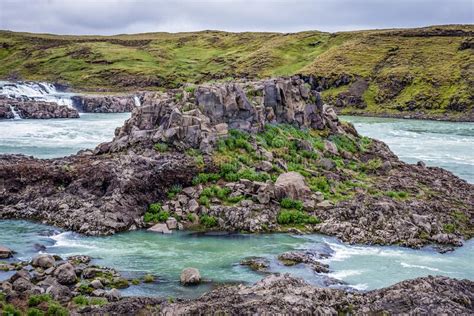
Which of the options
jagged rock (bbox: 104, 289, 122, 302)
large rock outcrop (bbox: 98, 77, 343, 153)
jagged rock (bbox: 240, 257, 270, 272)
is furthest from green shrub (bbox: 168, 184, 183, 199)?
jagged rock (bbox: 104, 289, 122, 302)

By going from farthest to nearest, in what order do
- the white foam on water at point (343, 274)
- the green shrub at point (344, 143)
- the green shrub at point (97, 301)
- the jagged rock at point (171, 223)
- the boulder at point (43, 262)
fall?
the green shrub at point (344, 143) < the jagged rock at point (171, 223) < the white foam on water at point (343, 274) < the boulder at point (43, 262) < the green shrub at point (97, 301)

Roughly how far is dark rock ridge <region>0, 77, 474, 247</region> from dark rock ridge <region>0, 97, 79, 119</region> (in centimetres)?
4762

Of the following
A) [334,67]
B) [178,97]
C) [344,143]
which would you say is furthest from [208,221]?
[334,67]

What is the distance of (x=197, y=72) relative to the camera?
578 feet

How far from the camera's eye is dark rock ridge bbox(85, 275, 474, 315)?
19656mm

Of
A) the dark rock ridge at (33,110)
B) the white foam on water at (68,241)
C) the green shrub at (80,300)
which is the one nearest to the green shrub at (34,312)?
the green shrub at (80,300)

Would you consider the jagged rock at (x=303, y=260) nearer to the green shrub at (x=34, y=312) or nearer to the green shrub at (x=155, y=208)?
the green shrub at (x=155, y=208)

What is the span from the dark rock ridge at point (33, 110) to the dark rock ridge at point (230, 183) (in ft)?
156

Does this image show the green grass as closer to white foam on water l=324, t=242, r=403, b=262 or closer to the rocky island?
the rocky island

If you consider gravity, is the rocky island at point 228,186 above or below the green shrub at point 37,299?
above

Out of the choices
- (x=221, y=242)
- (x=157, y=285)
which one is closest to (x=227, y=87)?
(x=221, y=242)

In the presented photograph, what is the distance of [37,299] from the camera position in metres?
21.0

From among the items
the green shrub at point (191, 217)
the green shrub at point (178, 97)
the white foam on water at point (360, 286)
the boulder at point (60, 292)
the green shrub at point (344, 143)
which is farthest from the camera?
the green shrub at point (344, 143)

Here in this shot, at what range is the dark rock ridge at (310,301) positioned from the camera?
1966 centimetres
